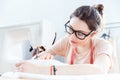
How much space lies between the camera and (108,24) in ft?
5.15

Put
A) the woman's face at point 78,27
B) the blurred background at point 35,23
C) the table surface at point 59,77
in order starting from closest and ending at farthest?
the table surface at point 59,77 → the woman's face at point 78,27 → the blurred background at point 35,23

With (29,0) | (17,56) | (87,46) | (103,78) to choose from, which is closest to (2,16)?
(29,0)

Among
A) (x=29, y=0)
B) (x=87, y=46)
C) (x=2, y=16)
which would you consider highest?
(x=29, y=0)

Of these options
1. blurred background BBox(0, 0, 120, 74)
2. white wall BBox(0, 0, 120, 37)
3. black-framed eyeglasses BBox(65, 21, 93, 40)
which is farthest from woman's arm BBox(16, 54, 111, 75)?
white wall BBox(0, 0, 120, 37)

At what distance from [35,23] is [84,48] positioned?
33.6 inches

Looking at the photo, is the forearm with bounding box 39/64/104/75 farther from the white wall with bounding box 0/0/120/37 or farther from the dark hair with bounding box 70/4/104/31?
the white wall with bounding box 0/0/120/37

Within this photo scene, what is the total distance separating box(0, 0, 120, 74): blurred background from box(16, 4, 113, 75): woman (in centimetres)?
59

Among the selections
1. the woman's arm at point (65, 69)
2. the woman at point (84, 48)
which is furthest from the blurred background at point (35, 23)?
the woman's arm at point (65, 69)

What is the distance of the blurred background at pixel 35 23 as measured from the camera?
5.40ft

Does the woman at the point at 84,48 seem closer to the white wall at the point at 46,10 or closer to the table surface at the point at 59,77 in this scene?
the table surface at the point at 59,77

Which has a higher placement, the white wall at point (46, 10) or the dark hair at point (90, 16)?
the white wall at point (46, 10)

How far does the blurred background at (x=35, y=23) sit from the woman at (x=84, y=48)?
0.59m

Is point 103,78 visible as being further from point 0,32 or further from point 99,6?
point 0,32

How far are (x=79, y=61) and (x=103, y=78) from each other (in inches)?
16.9
